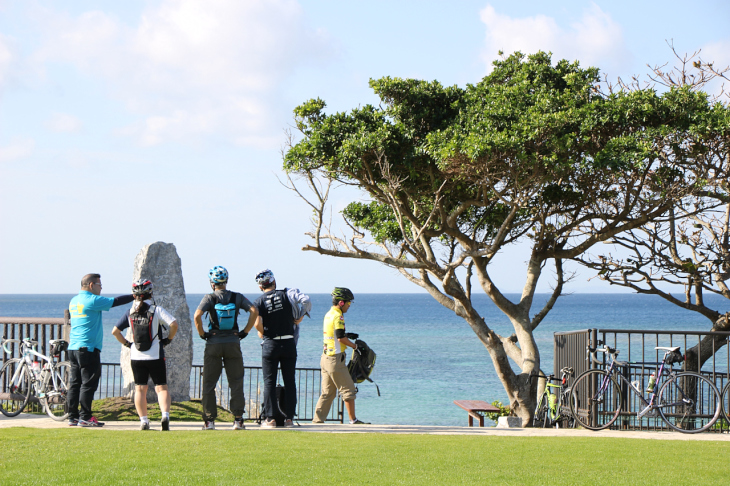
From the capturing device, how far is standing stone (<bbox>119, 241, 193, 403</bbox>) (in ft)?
39.3

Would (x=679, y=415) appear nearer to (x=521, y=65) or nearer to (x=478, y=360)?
(x=521, y=65)

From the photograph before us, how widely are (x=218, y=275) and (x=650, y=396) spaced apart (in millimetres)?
6171

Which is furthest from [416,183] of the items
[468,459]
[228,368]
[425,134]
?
[468,459]

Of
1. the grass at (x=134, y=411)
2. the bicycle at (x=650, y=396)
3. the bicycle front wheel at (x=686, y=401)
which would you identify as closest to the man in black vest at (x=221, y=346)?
the grass at (x=134, y=411)

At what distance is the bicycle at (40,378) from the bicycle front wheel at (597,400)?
7325 millimetres

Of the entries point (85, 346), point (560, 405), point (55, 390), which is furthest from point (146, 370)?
point (560, 405)

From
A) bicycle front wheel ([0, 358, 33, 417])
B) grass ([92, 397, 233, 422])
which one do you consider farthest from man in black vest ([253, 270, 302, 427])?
bicycle front wheel ([0, 358, 33, 417])

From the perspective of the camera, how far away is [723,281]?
15148 millimetres

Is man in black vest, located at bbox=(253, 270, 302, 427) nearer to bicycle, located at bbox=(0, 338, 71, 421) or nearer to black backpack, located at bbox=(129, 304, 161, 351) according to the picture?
black backpack, located at bbox=(129, 304, 161, 351)

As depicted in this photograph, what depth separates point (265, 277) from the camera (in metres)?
9.37

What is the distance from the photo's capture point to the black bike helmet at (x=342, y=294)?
9.64m

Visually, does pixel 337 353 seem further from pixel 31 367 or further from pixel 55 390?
pixel 31 367

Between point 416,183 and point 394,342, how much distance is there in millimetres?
42761

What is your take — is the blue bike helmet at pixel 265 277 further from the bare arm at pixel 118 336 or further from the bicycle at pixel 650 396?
the bicycle at pixel 650 396
